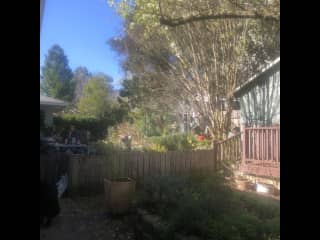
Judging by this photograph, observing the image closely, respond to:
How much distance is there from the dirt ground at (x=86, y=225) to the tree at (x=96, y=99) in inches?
734

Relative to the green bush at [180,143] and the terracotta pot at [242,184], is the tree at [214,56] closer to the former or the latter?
the green bush at [180,143]

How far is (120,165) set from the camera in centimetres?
733

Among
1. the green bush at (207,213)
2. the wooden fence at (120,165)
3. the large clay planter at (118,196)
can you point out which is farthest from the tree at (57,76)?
the green bush at (207,213)

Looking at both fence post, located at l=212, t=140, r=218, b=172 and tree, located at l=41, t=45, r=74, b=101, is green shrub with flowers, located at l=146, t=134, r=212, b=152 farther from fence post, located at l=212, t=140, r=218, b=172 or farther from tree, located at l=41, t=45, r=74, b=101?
tree, located at l=41, t=45, r=74, b=101

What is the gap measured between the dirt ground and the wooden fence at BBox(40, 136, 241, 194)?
83cm

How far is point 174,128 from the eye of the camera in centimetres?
2034

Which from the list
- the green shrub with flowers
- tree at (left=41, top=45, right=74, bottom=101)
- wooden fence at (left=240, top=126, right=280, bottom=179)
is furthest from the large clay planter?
tree at (left=41, top=45, right=74, bottom=101)

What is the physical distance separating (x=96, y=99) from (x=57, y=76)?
12172 millimetres

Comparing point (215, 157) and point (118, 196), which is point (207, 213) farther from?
point (215, 157)

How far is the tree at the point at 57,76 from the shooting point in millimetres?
36031

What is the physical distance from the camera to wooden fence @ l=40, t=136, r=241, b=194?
6961mm
